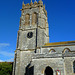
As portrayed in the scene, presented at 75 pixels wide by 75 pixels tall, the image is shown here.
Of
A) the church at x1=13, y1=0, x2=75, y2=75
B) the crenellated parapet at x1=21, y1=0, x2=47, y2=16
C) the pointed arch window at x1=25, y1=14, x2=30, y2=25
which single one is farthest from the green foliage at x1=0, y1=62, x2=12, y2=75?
the crenellated parapet at x1=21, y1=0, x2=47, y2=16

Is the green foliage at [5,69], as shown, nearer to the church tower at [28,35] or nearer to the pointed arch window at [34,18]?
the church tower at [28,35]

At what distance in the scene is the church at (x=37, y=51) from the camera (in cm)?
1941

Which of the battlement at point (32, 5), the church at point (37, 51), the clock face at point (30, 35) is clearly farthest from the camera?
the battlement at point (32, 5)

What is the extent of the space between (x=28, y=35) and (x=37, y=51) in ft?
19.2

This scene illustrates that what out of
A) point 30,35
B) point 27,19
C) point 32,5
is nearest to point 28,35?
point 30,35

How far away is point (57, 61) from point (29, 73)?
9.94 m

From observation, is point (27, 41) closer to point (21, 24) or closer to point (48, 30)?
point (21, 24)

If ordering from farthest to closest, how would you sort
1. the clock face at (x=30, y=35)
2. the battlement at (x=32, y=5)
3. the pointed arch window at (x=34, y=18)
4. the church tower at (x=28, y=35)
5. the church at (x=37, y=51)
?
the battlement at (x=32, y=5)
the pointed arch window at (x=34, y=18)
the clock face at (x=30, y=35)
the church tower at (x=28, y=35)
the church at (x=37, y=51)

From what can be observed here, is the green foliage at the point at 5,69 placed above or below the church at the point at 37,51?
below

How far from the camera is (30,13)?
34594mm

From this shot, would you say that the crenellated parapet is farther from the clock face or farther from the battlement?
the clock face

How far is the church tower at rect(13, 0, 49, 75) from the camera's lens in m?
28.2

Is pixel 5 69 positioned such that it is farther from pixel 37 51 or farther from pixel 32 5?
pixel 32 5

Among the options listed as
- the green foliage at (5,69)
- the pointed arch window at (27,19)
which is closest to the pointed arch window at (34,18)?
the pointed arch window at (27,19)
